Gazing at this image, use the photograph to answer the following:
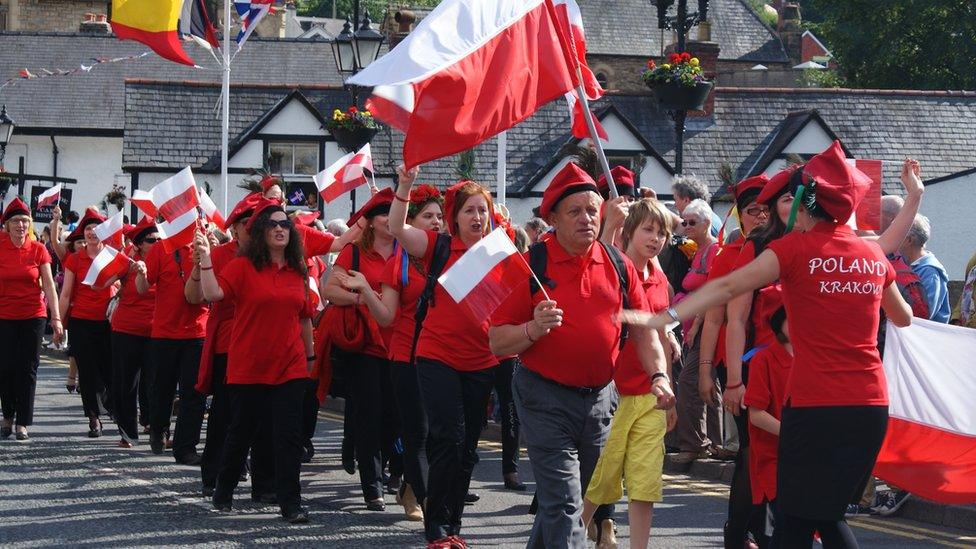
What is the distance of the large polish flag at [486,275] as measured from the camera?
658 cm

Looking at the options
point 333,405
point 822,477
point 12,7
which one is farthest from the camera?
point 12,7

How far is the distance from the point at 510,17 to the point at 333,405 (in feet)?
32.7

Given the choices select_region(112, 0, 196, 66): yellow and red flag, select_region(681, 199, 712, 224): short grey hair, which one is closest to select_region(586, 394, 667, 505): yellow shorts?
select_region(681, 199, 712, 224): short grey hair

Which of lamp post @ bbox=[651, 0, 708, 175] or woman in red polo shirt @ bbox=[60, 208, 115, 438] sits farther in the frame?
lamp post @ bbox=[651, 0, 708, 175]

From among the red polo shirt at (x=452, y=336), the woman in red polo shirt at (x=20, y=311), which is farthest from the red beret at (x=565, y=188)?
the woman in red polo shirt at (x=20, y=311)

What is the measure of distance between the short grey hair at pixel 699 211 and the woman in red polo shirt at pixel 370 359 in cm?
272

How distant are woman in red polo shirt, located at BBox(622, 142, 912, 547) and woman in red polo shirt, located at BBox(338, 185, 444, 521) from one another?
10.4ft

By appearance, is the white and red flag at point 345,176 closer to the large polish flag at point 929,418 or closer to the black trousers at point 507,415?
the black trousers at point 507,415

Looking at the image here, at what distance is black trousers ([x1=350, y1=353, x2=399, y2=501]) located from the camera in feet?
32.3

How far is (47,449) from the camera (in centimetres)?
1280

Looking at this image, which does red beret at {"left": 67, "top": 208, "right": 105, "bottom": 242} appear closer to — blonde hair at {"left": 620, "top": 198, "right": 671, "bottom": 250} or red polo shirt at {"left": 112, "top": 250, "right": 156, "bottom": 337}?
red polo shirt at {"left": 112, "top": 250, "right": 156, "bottom": 337}

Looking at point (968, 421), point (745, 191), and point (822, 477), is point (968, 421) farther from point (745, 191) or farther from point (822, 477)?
point (822, 477)

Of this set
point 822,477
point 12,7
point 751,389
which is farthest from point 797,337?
point 12,7

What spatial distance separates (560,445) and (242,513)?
11.7 feet
